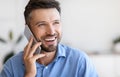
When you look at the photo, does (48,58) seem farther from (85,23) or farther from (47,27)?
(85,23)

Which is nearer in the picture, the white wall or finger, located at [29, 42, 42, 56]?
finger, located at [29, 42, 42, 56]

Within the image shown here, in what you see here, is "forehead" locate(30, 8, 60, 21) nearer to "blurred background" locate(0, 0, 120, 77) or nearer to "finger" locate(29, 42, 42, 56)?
"finger" locate(29, 42, 42, 56)

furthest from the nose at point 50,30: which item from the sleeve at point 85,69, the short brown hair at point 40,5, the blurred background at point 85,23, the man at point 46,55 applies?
the blurred background at point 85,23

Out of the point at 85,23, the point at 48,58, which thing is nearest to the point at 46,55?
the point at 48,58

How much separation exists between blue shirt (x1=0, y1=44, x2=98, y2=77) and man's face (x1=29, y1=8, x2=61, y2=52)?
11cm

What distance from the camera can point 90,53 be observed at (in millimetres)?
3574

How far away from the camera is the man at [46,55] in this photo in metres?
1.27

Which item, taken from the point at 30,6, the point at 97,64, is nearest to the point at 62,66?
the point at 30,6

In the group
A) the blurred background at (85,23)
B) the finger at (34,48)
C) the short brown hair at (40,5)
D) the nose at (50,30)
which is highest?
the short brown hair at (40,5)

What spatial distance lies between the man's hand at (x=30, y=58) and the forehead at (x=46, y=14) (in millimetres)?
122

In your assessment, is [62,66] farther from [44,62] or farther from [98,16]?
[98,16]

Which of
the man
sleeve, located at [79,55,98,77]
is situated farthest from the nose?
sleeve, located at [79,55,98,77]

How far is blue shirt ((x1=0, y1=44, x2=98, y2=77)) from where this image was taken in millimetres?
1315

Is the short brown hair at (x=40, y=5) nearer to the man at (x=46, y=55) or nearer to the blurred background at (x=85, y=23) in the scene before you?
the man at (x=46, y=55)
